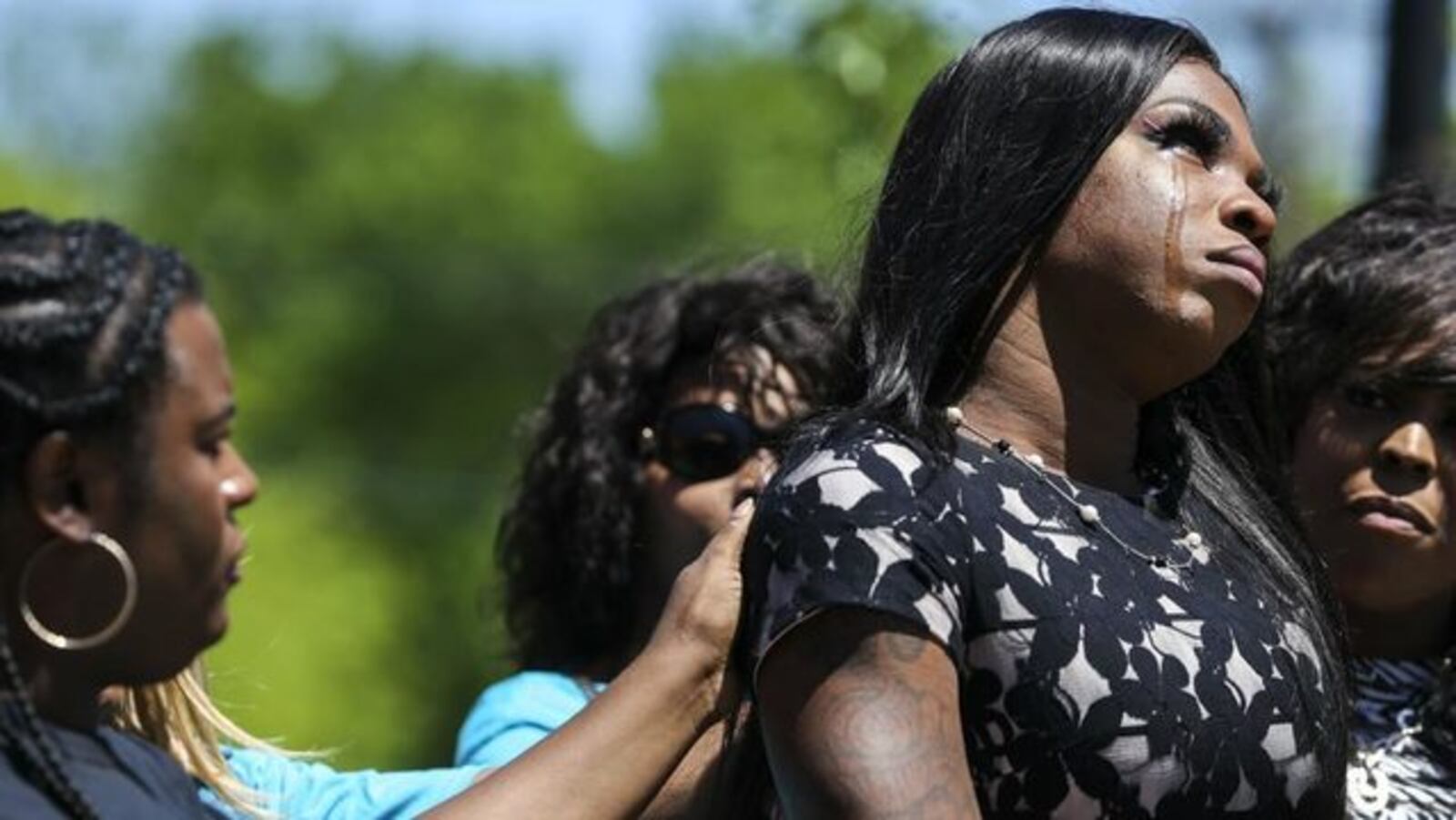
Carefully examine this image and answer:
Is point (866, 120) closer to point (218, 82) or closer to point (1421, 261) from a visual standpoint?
point (1421, 261)

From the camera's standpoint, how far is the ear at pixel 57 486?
2500 millimetres

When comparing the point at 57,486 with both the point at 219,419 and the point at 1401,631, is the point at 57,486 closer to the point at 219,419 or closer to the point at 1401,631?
the point at 219,419

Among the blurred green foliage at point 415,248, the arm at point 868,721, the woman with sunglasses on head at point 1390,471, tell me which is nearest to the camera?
the arm at point 868,721

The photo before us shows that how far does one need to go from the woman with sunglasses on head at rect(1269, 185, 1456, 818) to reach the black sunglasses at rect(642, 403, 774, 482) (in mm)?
793

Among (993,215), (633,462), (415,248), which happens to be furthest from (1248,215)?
(415,248)

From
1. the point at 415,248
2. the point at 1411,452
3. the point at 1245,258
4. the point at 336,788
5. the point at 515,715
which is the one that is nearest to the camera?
the point at 1245,258

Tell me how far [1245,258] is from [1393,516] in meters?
0.84

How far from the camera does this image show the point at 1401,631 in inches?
153

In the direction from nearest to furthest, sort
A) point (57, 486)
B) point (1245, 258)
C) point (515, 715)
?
point (57, 486)
point (1245, 258)
point (515, 715)

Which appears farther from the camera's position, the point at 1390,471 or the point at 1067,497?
the point at 1390,471

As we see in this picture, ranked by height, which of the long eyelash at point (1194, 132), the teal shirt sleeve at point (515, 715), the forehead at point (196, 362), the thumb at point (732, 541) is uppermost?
the forehead at point (196, 362)

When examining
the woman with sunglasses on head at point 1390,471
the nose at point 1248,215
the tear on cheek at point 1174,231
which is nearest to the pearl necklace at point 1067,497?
the tear on cheek at point 1174,231

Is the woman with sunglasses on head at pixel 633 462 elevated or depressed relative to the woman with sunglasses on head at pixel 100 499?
depressed

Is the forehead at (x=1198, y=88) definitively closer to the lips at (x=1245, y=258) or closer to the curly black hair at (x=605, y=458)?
the lips at (x=1245, y=258)
